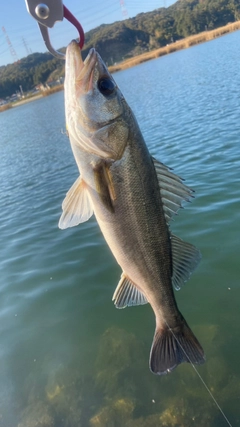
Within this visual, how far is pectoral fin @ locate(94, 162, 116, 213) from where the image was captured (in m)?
2.50

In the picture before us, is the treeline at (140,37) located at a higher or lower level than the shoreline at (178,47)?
higher

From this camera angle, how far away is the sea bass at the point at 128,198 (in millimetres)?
2477

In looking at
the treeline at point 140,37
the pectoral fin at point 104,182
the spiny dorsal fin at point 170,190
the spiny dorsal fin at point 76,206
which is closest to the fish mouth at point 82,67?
the pectoral fin at point 104,182

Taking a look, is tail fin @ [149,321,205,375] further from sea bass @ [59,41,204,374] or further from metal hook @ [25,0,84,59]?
metal hook @ [25,0,84,59]

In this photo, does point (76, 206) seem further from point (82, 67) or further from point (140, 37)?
point (140, 37)

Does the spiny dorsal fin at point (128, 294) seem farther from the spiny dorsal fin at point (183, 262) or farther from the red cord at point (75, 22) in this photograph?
the red cord at point (75, 22)

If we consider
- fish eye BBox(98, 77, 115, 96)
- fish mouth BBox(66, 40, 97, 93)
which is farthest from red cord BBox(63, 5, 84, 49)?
fish eye BBox(98, 77, 115, 96)

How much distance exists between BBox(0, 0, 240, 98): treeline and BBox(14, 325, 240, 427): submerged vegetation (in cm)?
12404

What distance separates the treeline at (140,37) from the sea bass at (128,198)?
412 feet

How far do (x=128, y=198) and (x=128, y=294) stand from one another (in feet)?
2.80

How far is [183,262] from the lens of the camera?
2980 millimetres

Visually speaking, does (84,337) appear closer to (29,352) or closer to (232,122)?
(29,352)

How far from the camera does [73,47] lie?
7.83 ft

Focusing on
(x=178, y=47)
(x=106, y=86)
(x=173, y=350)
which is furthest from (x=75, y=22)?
(x=178, y=47)
